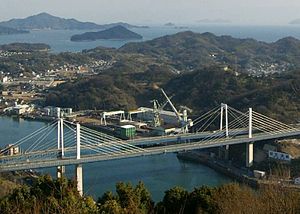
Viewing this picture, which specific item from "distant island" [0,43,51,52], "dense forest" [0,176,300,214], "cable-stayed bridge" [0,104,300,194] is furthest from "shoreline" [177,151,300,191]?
"distant island" [0,43,51,52]

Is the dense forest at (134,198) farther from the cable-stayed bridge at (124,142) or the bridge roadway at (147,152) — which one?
the bridge roadway at (147,152)

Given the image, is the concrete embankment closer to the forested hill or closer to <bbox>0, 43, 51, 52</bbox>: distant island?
the forested hill

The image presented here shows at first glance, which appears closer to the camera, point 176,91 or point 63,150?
point 63,150

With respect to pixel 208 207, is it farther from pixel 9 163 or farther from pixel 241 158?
pixel 241 158

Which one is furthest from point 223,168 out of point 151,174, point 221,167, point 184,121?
point 184,121

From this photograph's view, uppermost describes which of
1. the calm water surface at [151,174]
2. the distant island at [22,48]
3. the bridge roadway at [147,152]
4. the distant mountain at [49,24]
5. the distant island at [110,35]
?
the distant mountain at [49,24]

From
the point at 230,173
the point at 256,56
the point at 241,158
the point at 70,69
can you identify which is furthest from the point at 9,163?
the point at 256,56

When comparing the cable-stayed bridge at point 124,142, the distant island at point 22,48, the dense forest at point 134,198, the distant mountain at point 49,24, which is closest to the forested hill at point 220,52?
the distant island at point 22,48
